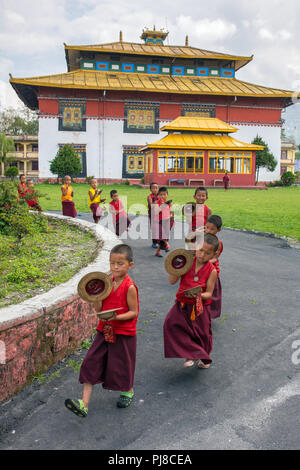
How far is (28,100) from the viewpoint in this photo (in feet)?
115

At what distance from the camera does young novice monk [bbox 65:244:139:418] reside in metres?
2.67

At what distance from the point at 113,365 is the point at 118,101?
106 ft

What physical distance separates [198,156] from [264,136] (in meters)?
9.62

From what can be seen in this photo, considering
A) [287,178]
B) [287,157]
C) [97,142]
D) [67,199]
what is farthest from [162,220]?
[287,157]

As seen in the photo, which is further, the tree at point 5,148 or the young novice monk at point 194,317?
the tree at point 5,148

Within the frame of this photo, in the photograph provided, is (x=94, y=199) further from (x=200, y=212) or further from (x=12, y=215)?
(x=200, y=212)

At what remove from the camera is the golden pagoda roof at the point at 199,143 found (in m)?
28.3

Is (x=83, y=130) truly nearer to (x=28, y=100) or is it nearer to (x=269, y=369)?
(x=28, y=100)

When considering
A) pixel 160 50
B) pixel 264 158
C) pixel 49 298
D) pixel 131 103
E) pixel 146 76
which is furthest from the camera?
pixel 160 50

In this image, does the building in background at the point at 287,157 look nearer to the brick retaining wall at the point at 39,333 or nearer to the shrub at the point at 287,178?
the shrub at the point at 287,178

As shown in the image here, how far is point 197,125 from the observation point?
98.5ft

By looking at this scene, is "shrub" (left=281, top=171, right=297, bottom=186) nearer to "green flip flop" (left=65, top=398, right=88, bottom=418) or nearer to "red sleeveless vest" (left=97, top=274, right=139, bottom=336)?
"red sleeveless vest" (left=97, top=274, right=139, bottom=336)

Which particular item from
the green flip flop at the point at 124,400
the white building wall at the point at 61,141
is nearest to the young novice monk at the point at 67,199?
the green flip flop at the point at 124,400
